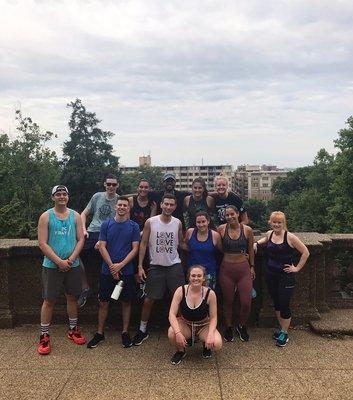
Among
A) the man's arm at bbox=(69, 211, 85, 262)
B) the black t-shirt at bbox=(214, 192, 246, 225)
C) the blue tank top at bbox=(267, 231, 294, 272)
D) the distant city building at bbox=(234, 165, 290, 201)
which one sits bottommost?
the distant city building at bbox=(234, 165, 290, 201)

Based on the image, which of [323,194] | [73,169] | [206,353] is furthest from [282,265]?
[323,194]

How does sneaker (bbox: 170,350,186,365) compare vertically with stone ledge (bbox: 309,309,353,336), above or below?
below

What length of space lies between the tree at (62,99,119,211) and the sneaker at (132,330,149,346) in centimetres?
3287

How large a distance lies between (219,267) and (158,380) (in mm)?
1577

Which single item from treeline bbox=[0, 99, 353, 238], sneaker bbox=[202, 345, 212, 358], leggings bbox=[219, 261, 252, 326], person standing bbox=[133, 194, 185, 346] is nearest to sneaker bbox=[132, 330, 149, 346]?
person standing bbox=[133, 194, 185, 346]

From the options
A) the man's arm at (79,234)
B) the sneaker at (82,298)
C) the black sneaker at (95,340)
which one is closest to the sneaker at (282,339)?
the black sneaker at (95,340)

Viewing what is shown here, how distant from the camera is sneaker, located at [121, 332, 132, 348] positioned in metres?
4.91

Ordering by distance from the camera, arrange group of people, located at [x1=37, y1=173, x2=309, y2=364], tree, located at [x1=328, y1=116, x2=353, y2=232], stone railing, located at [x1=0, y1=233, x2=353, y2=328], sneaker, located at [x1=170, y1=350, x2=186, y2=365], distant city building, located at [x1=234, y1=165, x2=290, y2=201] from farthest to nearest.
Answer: distant city building, located at [x1=234, y1=165, x2=290, y2=201] < tree, located at [x1=328, y1=116, x2=353, y2=232] < stone railing, located at [x1=0, y1=233, x2=353, y2=328] < group of people, located at [x1=37, y1=173, x2=309, y2=364] < sneaker, located at [x1=170, y1=350, x2=186, y2=365]

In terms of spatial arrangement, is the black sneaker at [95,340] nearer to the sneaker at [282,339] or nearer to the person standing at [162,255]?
the person standing at [162,255]

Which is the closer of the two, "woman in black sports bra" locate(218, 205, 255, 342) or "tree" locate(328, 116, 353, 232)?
"woman in black sports bra" locate(218, 205, 255, 342)

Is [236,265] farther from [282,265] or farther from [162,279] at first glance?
[162,279]

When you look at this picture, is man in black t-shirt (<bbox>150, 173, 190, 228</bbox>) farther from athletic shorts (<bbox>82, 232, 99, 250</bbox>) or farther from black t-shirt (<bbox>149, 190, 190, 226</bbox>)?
athletic shorts (<bbox>82, 232, 99, 250</bbox>)

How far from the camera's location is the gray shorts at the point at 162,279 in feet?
16.4

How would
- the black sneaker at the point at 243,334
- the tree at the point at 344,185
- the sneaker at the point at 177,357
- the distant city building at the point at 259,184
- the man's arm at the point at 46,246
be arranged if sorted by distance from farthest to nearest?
the distant city building at the point at 259,184 → the tree at the point at 344,185 → the black sneaker at the point at 243,334 → the man's arm at the point at 46,246 → the sneaker at the point at 177,357
